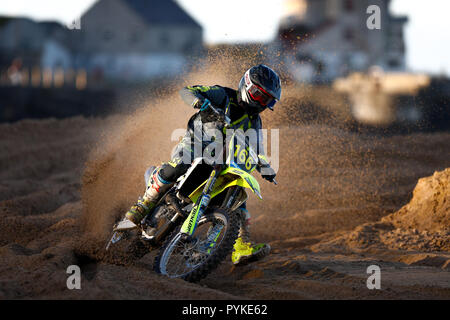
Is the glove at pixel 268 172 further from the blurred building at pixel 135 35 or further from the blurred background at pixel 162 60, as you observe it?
the blurred building at pixel 135 35

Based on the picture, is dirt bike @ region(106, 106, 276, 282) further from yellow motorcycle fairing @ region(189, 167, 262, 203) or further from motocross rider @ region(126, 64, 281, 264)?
motocross rider @ region(126, 64, 281, 264)

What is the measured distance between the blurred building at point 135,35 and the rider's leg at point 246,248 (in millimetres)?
50196

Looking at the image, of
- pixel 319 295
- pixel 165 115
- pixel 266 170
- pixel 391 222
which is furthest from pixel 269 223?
pixel 319 295

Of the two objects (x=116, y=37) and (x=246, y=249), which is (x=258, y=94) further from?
(x=116, y=37)

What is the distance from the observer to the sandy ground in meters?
5.08

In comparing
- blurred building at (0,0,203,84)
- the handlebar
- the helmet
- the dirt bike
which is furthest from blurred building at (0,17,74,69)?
the handlebar

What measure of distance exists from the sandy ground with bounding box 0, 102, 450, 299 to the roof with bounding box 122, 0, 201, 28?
157ft

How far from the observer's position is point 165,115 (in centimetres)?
938

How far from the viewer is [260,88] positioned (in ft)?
18.1

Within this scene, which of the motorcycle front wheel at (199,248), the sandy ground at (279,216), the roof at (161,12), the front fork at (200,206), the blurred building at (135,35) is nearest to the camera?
the sandy ground at (279,216)

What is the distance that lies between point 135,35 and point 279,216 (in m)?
52.4

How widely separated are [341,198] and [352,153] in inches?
70.5

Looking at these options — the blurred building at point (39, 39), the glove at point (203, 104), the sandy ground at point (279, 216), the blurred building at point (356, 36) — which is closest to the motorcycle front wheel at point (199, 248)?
the sandy ground at point (279, 216)

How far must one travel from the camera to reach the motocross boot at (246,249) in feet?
20.1
